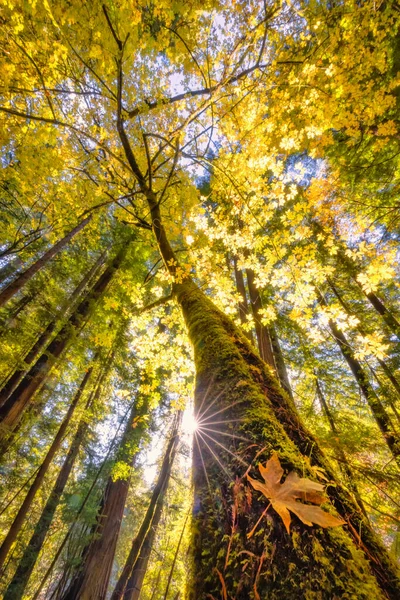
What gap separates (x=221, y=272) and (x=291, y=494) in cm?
485

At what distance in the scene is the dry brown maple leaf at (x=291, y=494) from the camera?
Answer: 0.77 meters

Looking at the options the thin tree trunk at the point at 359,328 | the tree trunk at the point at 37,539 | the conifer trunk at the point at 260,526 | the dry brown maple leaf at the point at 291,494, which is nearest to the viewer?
Answer: the conifer trunk at the point at 260,526

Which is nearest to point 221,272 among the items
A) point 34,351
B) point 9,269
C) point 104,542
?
point 34,351

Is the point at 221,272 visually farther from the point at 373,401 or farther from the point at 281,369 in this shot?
the point at 373,401

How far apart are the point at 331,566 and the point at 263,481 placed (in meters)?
0.29

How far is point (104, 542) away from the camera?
21.7 feet

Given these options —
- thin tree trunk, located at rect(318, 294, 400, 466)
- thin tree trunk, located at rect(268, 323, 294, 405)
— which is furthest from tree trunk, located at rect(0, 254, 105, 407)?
thin tree trunk, located at rect(318, 294, 400, 466)

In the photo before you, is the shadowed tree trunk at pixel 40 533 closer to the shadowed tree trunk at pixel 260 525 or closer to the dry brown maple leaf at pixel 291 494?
the shadowed tree trunk at pixel 260 525

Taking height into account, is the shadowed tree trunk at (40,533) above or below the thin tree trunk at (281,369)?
below

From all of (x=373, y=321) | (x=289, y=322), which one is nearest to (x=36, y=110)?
(x=289, y=322)

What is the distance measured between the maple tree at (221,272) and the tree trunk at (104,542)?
0.15ft

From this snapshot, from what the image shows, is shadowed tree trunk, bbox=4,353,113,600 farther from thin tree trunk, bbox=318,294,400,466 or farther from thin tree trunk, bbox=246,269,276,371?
thin tree trunk, bbox=318,294,400,466

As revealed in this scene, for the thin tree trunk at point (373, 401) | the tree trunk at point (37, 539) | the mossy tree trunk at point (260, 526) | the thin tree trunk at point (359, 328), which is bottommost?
the tree trunk at point (37, 539)

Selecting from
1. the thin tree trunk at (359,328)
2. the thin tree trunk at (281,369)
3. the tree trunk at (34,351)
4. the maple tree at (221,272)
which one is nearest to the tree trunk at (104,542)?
the maple tree at (221,272)
